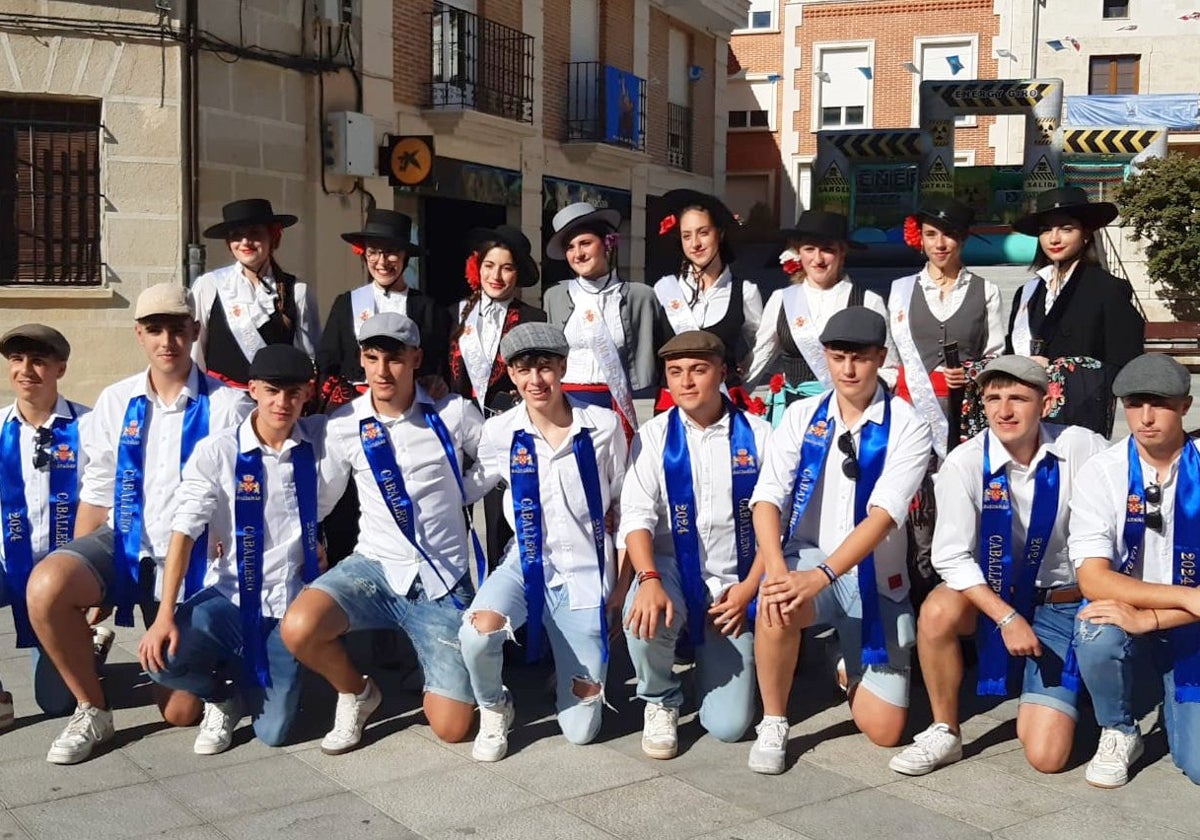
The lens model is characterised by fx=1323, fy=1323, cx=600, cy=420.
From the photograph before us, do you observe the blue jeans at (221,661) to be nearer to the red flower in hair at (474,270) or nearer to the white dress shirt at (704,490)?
the white dress shirt at (704,490)

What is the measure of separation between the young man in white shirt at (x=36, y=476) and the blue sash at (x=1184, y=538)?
3.61 metres

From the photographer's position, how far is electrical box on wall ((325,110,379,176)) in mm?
13680

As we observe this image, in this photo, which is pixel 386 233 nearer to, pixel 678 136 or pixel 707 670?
pixel 707 670

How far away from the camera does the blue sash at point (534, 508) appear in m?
4.61

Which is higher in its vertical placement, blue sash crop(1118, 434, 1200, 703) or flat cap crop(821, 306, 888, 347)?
flat cap crop(821, 306, 888, 347)

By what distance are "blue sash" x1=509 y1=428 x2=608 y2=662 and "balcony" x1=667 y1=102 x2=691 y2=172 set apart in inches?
774

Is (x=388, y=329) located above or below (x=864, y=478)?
above

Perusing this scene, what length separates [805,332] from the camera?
5422 mm

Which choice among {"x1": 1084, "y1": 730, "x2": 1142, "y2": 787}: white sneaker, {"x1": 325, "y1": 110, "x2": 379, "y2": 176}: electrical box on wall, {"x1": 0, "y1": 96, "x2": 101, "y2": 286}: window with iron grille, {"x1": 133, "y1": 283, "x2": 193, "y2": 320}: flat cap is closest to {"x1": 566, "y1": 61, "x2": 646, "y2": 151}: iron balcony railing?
{"x1": 325, "y1": 110, "x2": 379, "y2": 176}: electrical box on wall

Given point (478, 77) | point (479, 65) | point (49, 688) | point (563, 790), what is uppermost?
point (479, 65)

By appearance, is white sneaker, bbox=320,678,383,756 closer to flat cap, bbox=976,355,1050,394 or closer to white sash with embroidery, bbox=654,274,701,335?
white sash with embroidery, bbox=654,274,701,335

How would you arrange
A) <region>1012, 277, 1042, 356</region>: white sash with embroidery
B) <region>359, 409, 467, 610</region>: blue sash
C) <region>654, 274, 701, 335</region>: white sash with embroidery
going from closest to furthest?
<region>359, 409, 467, 610</region>: blue sash < <region>1012, 277, 1042, 356</region>: white sash with embroidery < <region>654, 274, 701, 335</region>: white sash with embroidery

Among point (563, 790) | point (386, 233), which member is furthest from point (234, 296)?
point (563, 790)

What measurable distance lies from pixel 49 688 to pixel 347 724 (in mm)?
1152
